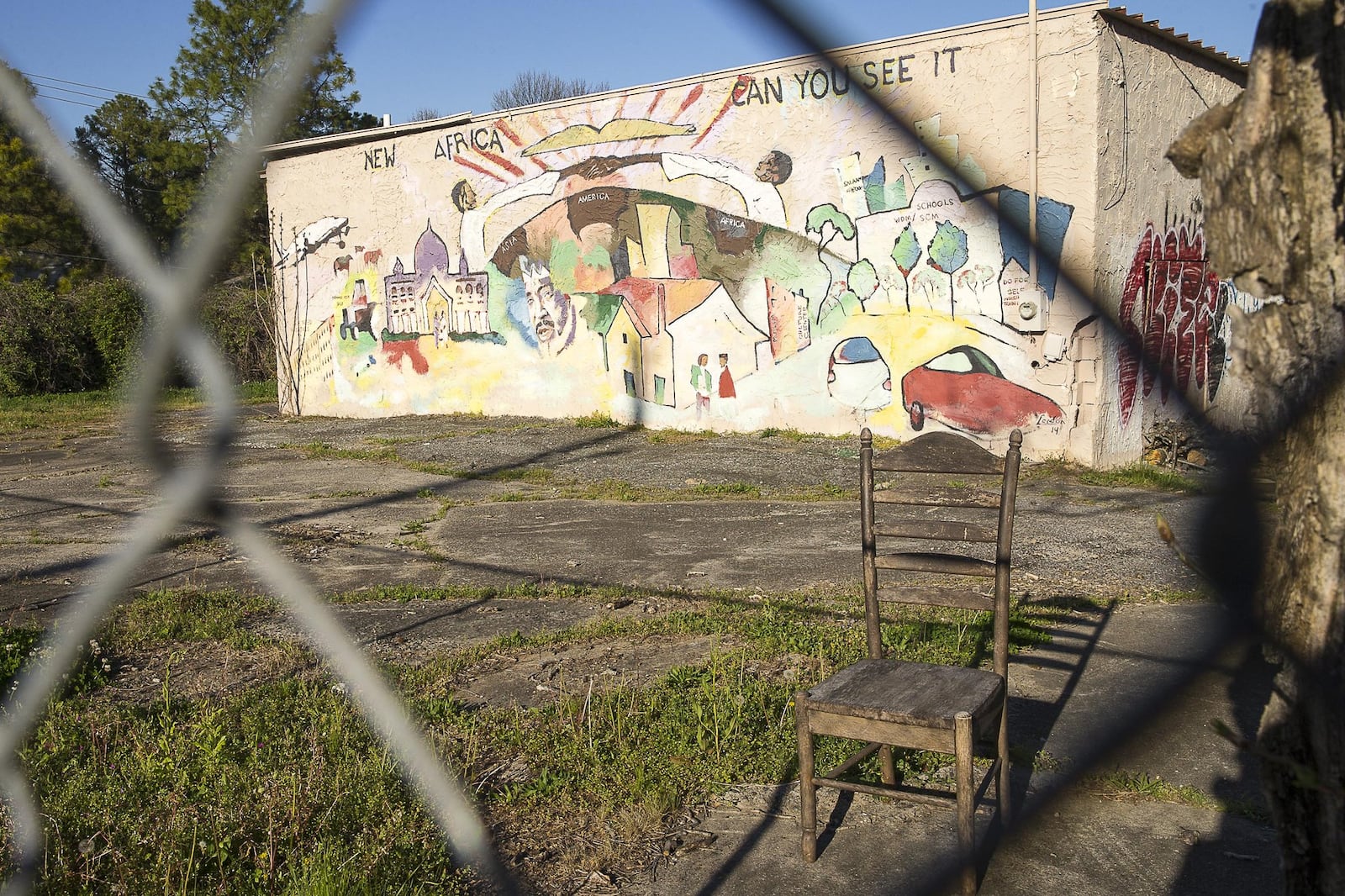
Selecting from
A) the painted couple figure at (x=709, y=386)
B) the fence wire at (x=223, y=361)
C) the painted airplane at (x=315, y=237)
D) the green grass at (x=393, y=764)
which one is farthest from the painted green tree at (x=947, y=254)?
the fence wire at (x=223, y=361)

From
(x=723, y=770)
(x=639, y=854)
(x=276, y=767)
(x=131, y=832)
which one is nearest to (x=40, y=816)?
(x=131, y=832)

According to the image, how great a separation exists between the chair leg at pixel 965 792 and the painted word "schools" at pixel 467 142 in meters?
13.6

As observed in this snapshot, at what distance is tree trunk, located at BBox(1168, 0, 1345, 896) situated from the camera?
68 cm

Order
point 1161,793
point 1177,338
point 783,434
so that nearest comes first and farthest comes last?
1. point 1177,338
2. point 1161,793
3. point 783,434

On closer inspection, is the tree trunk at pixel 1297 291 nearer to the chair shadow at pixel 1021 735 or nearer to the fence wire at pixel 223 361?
the fence wire at pixel 223 361

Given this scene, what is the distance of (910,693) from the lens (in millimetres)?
3307

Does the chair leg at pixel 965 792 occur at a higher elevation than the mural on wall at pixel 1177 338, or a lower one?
lower

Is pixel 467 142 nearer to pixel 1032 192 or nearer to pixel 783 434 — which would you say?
pixel 783 434

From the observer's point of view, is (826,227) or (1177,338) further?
(826,227)

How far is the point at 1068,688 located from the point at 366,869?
303 centimetres

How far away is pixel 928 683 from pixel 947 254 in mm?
9248

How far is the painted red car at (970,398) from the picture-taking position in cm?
1153

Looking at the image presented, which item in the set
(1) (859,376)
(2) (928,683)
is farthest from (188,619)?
(1) (859,376)

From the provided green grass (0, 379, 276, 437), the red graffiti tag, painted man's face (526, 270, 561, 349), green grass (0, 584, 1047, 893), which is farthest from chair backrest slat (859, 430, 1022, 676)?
green grass (0, 379, 276, 437)
